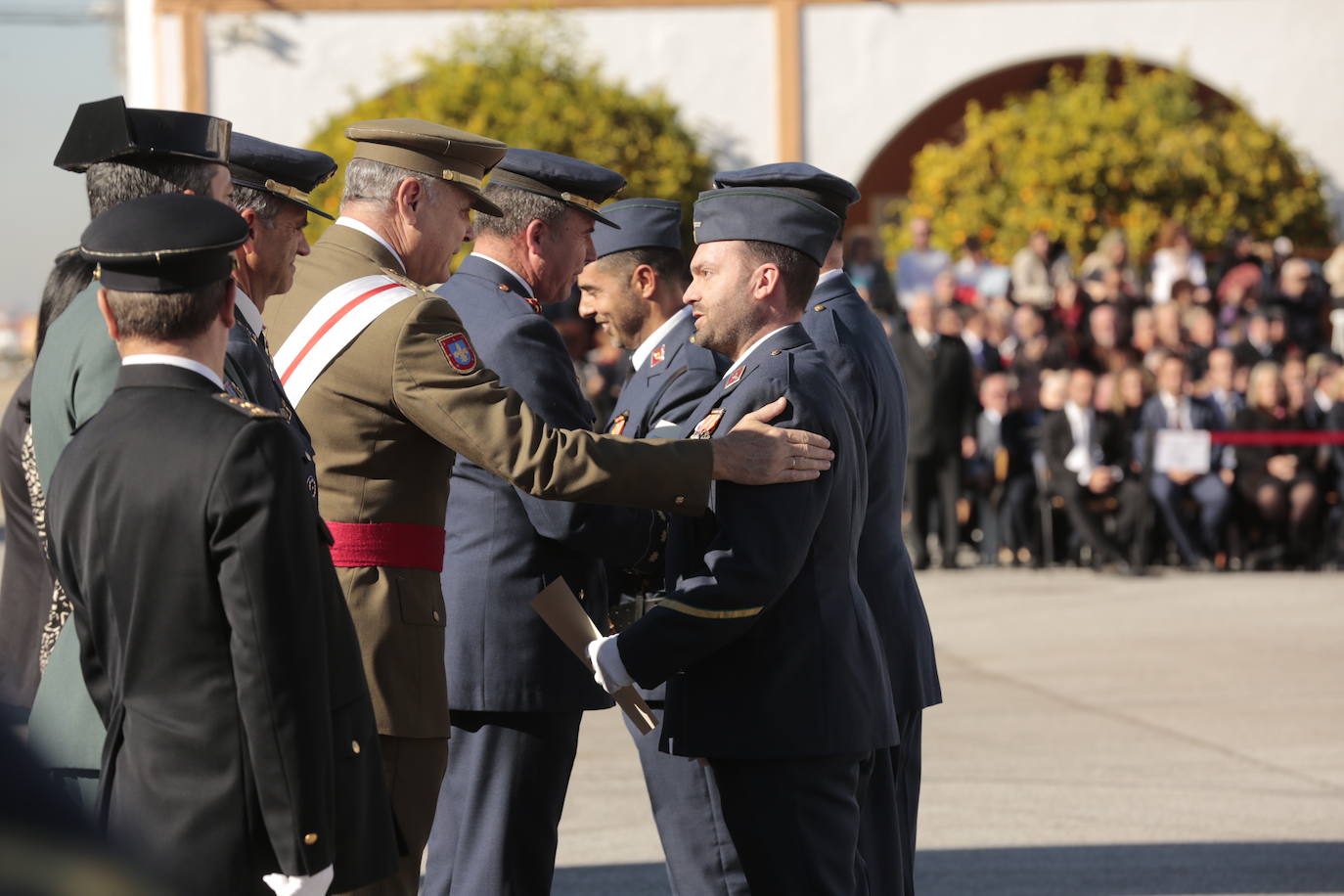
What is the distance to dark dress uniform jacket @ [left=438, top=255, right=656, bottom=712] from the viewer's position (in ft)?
12.4

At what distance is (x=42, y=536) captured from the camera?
340 cm

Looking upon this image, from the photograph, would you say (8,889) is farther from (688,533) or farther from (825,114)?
(825,114)

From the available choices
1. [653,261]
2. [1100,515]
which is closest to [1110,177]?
[1100,515]

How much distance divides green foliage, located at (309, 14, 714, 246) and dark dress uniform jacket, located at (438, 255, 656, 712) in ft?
45.2

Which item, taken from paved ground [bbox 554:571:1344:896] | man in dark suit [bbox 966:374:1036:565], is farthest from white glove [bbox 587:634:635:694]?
Answer: man in dark suit [bbox 966:374:1036:565]

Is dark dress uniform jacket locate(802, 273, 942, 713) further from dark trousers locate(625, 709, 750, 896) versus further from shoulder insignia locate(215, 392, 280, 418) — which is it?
shoulder insignia locate(215, 392, 280, 418)

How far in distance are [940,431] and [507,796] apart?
900 centimetres

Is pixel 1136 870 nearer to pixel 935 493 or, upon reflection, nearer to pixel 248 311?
pixel 248 311

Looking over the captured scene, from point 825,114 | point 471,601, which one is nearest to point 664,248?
point 471,601

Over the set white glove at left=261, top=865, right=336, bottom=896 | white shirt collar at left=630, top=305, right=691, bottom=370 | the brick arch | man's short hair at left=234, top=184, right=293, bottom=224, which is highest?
the brick arch

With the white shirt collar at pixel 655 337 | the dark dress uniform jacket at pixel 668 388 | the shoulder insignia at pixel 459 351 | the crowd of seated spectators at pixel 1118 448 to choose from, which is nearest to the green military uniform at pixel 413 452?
the shoulder insignia at pixel 459 351

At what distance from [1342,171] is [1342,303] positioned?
7.29 metres

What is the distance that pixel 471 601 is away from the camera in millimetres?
3906

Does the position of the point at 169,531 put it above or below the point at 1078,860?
above
